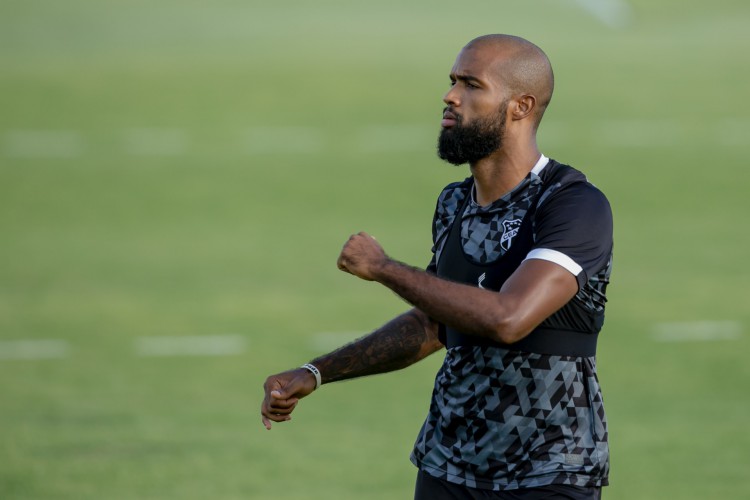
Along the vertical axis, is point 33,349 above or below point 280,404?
above

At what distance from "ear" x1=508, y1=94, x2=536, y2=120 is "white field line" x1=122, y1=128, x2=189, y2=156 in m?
15.8

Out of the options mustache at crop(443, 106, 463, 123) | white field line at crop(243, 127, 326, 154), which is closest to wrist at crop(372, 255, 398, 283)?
mustache at crop(443, 106, 463, 123)

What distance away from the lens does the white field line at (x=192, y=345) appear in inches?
503

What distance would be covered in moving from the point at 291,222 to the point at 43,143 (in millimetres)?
5245

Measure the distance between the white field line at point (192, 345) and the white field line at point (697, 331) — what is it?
13.1 ft

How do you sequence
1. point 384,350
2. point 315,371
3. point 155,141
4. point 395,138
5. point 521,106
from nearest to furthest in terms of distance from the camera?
point 521,106 < point 315,371 < point 384,350 < point 155,141 < point 395,138

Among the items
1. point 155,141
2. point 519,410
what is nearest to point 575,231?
point 519,410

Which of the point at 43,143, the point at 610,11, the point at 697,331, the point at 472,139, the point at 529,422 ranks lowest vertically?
the point at 529,422

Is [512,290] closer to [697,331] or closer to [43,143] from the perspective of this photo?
[697,331]

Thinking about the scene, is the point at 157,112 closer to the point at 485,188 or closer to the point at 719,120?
the point at 719,120

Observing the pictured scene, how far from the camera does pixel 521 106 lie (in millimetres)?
5375

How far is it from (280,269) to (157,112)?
7767 millimetres

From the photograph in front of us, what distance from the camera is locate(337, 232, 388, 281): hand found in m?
4.77

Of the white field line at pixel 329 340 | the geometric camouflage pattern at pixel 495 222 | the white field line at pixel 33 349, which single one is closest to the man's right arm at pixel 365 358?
the geometric camouflage pattern at pixel 495 222
